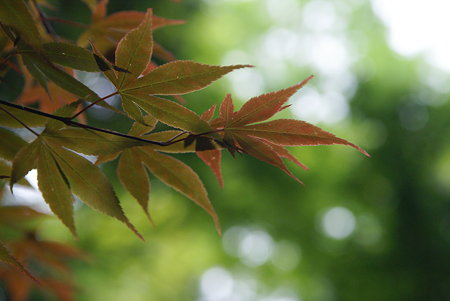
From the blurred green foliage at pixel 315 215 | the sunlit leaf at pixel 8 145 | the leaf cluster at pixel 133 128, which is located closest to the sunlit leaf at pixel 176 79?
the leaf cluster at pixel 133 128

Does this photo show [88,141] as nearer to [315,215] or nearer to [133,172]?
Result: [133,172]

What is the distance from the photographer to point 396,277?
3.04 m

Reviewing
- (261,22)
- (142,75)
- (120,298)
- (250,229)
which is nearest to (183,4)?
(261,22)

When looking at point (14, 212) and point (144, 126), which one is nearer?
point (144, 126)

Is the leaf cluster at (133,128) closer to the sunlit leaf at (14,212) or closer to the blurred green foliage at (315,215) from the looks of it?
the sunlit leaf at (14,212)

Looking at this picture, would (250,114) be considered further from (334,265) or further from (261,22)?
(261,22)

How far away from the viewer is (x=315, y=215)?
3.16m

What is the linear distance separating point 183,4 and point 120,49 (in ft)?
12.4

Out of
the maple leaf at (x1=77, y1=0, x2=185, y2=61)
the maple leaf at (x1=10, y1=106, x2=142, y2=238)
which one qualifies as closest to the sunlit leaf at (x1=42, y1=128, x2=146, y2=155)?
the maple leaf at (x1=10, y1=106, x2=142, y2=238)

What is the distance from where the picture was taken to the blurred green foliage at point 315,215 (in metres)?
3.07

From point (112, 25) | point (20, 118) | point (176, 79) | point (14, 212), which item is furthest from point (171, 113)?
point (14, 212)

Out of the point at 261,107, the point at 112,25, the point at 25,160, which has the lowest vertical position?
the point at 25,160

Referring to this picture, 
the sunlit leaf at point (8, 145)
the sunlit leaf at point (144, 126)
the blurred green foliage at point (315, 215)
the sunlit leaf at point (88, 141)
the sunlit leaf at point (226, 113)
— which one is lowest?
the sunlit leaf at point (8, 145)

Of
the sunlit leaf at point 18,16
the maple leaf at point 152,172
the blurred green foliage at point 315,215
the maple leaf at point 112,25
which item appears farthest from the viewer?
the blurred green foliage at point 315,215
